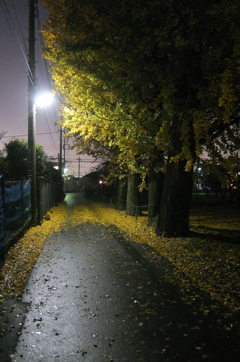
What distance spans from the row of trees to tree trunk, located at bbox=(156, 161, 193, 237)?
0.03 m

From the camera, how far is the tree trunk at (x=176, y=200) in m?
11.2

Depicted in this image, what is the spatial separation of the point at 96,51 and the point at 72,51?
0.77 meters

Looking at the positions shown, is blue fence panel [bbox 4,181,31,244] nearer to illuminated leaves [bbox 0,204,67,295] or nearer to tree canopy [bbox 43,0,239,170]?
illuminated leaves [bbox 0,204,67,295]

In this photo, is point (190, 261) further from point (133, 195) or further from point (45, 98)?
point (133, 195)

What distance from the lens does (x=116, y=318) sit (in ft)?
15.6

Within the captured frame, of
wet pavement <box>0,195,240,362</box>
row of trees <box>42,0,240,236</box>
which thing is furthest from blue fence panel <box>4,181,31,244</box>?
row of trees <box>42,0,240,236</box>

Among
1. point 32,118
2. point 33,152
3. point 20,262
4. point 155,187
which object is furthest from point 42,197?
point 20,262

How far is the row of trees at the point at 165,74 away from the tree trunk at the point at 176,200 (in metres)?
0.03

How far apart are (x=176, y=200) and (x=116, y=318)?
698cm

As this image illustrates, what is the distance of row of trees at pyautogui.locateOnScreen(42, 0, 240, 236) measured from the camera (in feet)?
28.6

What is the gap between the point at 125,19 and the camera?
9203mm

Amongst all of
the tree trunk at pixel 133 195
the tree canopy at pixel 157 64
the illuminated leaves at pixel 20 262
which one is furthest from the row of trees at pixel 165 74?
the tree trunk at pixel 133 195

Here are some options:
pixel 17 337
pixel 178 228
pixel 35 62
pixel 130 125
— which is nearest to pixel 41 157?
pixel 35 62

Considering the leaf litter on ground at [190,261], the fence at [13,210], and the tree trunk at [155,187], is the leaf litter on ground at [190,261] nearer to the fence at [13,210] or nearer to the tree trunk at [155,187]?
the fence at [13,210]
